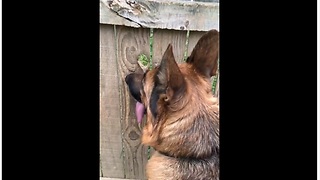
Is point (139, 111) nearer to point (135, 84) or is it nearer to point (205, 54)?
point (135, 84)

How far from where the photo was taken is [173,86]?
10.6ft

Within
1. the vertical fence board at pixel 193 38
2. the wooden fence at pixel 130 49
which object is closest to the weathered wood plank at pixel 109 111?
the wooden fence at pixel 130 49

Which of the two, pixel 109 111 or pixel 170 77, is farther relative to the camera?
pixel 109 111

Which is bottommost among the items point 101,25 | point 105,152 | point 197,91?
point 105,152

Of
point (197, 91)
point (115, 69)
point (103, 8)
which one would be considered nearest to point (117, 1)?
point (103, 8)

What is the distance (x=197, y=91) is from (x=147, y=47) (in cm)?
27

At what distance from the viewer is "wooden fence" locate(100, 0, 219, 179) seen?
329 centimetres

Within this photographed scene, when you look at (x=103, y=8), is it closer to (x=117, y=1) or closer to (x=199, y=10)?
(x=117, y=1)

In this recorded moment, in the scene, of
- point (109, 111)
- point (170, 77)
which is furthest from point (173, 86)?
point (109, 111)

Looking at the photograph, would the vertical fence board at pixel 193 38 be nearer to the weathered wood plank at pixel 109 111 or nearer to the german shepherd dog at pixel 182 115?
the german shepherd dog at pixel 182 115

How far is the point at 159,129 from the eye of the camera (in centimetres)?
325

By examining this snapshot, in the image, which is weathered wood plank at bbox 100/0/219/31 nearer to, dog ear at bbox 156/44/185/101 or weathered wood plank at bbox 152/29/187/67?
weathered wood plank at bbox 152/29/187/67

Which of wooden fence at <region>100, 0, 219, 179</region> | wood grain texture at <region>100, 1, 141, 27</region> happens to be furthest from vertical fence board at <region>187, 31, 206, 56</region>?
wood grain texture at <region>100, 1, 141, 27</region>

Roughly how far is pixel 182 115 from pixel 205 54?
0.85 feet
